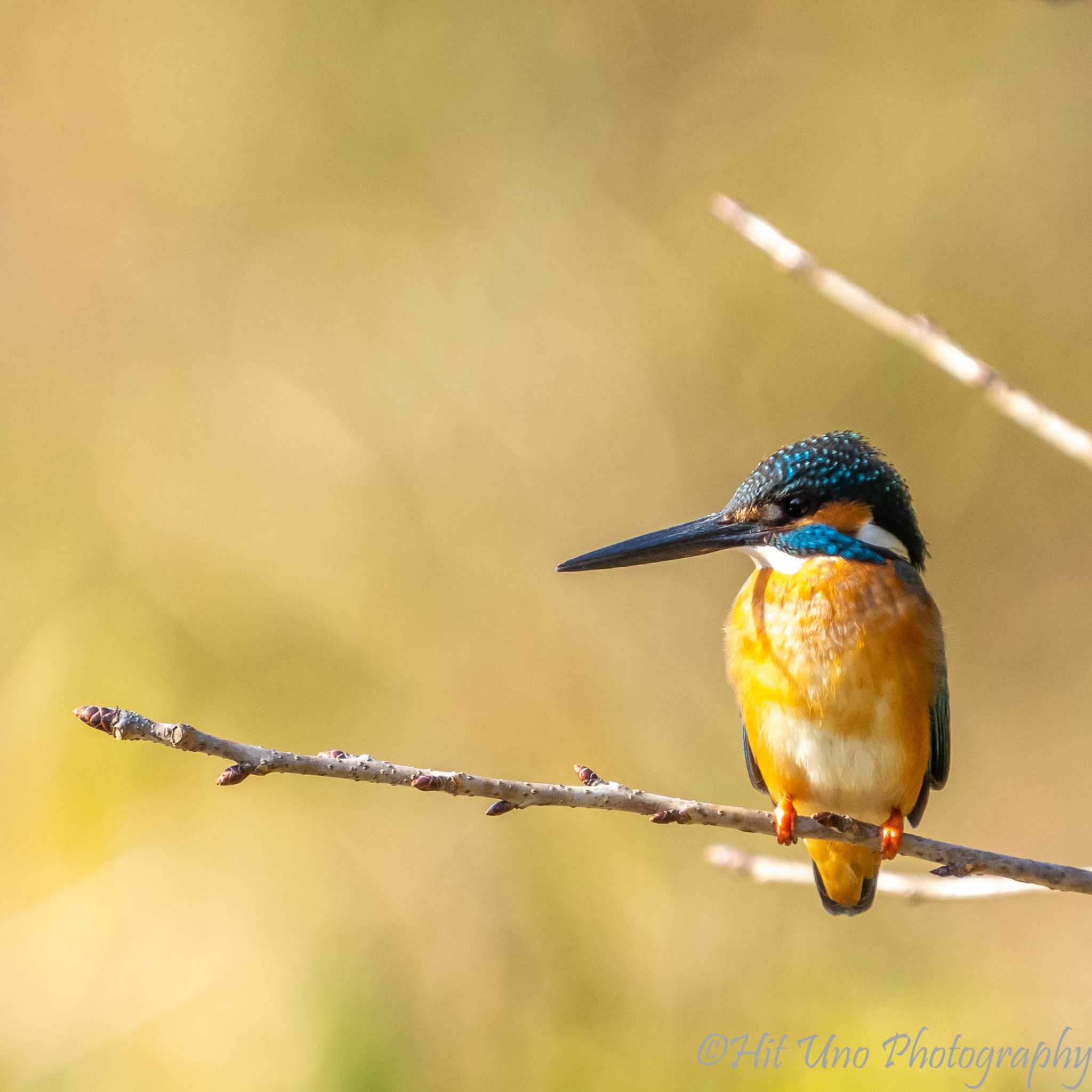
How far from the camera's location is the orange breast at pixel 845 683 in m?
2.46

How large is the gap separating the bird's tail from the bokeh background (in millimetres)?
1154

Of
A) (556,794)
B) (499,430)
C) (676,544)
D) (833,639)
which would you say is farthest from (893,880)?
(499,430)

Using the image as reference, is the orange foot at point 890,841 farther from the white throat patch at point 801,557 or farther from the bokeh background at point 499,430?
the bokeh background at point 499,430

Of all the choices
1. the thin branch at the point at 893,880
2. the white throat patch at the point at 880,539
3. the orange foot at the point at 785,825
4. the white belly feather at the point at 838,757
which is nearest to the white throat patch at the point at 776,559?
the white throat patch at the point at 880,539

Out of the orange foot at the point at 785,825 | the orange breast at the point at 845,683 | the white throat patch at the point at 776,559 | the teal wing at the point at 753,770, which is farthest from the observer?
the teal wing at the point at 753,770

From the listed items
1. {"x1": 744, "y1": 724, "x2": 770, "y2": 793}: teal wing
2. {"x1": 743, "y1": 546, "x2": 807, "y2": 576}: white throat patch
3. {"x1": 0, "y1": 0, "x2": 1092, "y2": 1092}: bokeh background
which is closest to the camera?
{"x1": 743, "y1": 546, "x2": 807, "y2": 576}: white throat patch

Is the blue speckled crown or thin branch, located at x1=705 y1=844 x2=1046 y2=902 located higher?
the blue speckled crown

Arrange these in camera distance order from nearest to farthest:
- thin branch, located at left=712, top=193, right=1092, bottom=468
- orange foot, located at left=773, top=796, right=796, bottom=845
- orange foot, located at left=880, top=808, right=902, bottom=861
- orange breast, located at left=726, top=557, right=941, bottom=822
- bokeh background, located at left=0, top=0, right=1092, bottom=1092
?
1. thin branch, located at left=712, top=193, right=1092, bottom=468
2. orange foot, located at left=773, top=796, right=796, bottom=845
3. orange foot, located at left=880, top=808, right=902, bottom=861
4. orange breast, located at left=726, top=557, right=941, bottom=822
5. bokeh background, located at left=0, top=0, right=1092, bottom=1092

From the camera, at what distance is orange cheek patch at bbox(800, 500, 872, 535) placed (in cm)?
265

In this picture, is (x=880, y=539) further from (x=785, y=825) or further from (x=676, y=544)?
(x=785, y=825)

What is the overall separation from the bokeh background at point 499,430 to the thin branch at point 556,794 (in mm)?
1914

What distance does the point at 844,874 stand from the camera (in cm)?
278

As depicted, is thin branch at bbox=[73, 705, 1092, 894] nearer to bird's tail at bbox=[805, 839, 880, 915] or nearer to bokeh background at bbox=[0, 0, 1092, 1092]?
bird's tail at bbox=[805, 839, 880, 915]

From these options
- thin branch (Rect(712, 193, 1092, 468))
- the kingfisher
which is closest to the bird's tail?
the kingfisher
